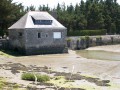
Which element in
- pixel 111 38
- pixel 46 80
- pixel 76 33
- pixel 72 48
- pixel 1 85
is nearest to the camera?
pixel 1 85

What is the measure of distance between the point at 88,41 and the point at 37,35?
63.1 ft

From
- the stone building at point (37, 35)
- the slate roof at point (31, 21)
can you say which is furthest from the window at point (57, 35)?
the slate roof at point (31, 21)

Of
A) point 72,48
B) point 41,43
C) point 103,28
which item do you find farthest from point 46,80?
point 103,28

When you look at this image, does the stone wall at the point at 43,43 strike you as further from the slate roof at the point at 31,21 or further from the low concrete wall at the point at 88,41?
the low concrete wall at the point at 88,41

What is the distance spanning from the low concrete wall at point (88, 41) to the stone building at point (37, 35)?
920cm

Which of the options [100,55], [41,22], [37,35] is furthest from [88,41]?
[37,35]

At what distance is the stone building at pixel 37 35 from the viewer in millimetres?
43406

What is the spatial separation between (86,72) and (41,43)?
653 inches

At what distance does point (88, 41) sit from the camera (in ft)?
202

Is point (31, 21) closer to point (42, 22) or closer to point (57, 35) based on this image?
point (42, 22)

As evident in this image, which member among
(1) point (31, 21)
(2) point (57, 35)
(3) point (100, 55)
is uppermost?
(1) point (31, 21)

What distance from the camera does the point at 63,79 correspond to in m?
24.2

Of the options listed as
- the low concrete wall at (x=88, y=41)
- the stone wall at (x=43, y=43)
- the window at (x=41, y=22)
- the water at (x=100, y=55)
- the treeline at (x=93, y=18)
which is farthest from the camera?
the treeline at (x=93, y=18)

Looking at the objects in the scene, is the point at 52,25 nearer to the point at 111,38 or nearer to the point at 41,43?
the point at 41,43
